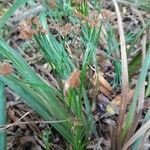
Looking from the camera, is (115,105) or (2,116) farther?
(115,105)

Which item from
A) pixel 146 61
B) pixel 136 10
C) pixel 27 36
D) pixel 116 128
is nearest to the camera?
pixel 27 36

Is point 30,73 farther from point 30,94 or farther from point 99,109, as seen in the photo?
point 99,109

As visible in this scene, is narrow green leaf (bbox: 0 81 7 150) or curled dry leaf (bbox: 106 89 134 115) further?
curled dry leaf (bbox: 106 89 134 115)

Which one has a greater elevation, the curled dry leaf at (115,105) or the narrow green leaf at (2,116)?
the narrow green leaf at (2,116)

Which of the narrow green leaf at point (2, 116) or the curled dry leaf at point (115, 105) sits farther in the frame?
the curled dry leaf at point (115, 105)

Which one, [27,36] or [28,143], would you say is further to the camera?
[28,143]

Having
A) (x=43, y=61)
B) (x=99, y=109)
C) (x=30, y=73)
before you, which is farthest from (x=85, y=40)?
(x=43, y=61)

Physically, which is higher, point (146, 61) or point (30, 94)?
point (30, 94)

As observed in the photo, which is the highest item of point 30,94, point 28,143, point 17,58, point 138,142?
point 17,58

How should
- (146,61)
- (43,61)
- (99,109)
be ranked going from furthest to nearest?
(43,61)
(99,109)
(146,61)

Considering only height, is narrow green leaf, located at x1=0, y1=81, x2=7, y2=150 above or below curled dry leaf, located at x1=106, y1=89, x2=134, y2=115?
above
